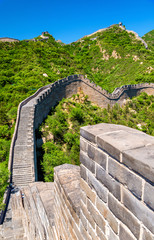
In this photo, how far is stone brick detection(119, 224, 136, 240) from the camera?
1479 mm

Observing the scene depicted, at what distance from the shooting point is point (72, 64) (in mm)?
39094

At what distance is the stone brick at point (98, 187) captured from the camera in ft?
6.01

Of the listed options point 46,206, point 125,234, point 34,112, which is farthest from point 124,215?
point 34,112

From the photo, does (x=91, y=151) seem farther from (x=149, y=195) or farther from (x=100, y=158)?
(x=149, y=195)

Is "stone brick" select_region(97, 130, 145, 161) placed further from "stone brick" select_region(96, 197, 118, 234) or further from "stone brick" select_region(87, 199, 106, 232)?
"stone brick" select_region(87, 199, 106, 232)

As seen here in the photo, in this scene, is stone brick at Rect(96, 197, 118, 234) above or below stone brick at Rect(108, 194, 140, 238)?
below

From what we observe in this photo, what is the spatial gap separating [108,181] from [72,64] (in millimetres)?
39338

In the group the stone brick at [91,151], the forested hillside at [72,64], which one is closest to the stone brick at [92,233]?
the stone brick at [91,151]

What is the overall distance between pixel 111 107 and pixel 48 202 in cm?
2363

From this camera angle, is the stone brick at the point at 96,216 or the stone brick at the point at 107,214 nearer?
the stone brick at the point at 107,214

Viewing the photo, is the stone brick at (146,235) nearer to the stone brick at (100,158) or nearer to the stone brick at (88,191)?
the stone brick at (100,158)

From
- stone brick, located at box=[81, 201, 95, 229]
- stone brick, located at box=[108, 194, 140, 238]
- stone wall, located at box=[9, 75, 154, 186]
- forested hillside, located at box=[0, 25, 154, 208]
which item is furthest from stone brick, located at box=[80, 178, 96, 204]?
forested hillside, located at box=[0, 25, 154, 208]

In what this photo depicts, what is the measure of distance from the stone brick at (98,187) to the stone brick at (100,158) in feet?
0.78

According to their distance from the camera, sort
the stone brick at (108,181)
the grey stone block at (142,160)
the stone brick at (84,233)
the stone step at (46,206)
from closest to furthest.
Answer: the grey stone block at (142,160)
the stone brick at (108,181)
the stone brick at (84,233)
the stone step at (46,206)
